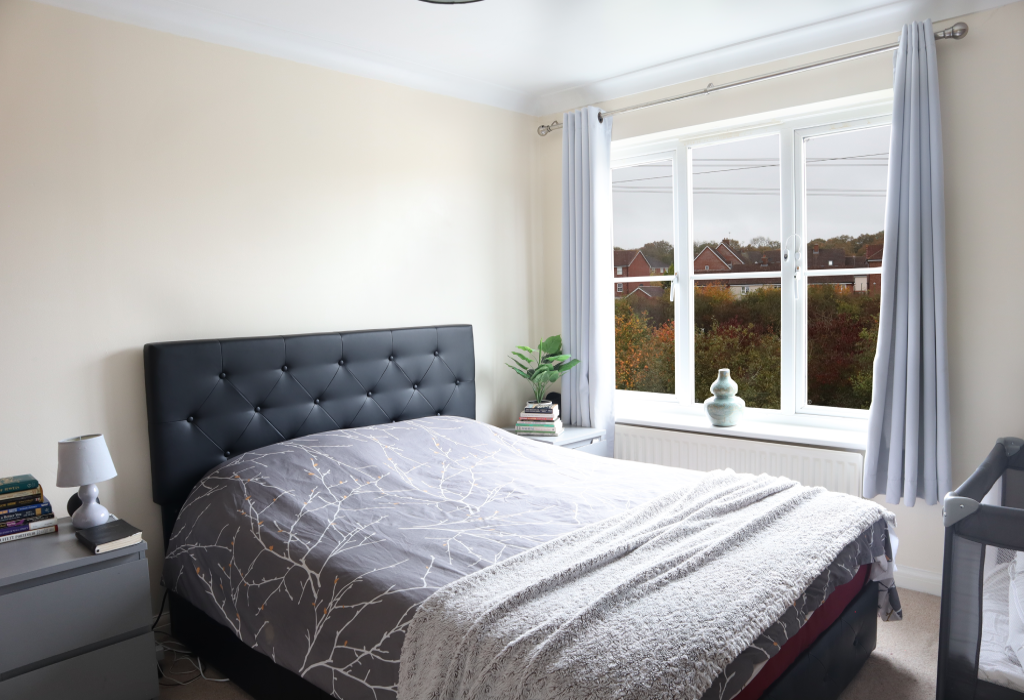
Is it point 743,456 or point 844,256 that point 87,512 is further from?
point 844,256

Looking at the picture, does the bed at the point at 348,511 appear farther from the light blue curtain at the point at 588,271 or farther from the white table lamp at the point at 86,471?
the light blue curtain at the point at 588,271

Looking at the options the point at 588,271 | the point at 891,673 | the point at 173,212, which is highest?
the point at 173,212

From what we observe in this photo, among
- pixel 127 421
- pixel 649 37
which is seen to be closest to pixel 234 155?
pixel 127 421

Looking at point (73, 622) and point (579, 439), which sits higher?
point (579, 439)

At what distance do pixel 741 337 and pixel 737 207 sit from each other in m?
0.72

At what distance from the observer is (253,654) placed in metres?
2.09

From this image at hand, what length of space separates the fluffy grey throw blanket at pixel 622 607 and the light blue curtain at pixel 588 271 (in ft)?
5.58

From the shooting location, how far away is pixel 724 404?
3.44 m

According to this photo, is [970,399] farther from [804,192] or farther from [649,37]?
[649,37]

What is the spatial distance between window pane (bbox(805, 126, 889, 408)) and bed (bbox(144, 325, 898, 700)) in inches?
48.6

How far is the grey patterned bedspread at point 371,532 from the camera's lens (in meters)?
1.71

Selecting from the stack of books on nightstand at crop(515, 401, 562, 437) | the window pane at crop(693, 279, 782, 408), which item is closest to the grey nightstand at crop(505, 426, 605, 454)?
the stack of books on nightstand at crop(515, 401, 562, 437)

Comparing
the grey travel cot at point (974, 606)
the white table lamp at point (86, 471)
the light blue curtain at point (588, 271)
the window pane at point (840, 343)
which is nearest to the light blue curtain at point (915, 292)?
the window pane at point (840, 343)

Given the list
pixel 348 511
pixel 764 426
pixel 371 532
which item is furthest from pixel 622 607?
pixel 764 426
